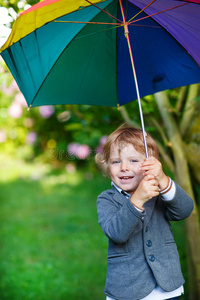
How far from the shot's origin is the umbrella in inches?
69.9

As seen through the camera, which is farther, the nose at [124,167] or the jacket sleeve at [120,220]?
the nose at [124,167]

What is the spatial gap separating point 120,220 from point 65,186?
5.02 metres

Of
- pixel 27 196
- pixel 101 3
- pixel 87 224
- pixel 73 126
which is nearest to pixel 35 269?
pixel 87 224

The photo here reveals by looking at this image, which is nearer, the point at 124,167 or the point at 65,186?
the point at 124,167

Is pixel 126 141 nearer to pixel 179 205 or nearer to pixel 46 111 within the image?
pixel 179 205

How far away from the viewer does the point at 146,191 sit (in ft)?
5.00

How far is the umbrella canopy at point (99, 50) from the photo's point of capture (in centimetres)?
178

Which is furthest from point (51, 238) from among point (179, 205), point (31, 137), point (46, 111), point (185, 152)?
point (31, 137)

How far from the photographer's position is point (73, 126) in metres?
3.29

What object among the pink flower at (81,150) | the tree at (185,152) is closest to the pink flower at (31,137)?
the pink flower at (81,150)

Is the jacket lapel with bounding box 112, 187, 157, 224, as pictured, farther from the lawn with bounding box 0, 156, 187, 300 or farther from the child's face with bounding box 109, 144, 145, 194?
the lawn with bounding box 0, 156, 187, 300

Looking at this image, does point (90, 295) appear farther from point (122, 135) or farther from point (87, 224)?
point (122, 135)

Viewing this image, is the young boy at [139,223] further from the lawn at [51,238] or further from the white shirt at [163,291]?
the lawn at [51,238]

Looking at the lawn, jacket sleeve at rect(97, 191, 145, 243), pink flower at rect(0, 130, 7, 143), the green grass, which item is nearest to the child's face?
jacket sleeve at rect(97, 191, 145, 243)
